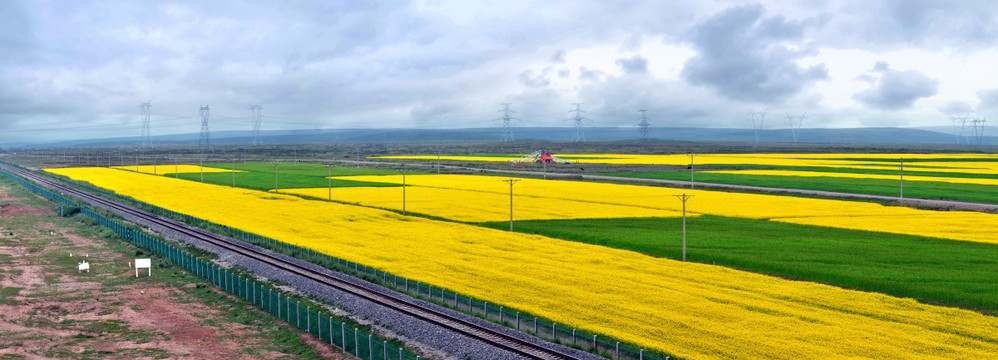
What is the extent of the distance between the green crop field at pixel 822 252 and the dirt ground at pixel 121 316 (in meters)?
27.2

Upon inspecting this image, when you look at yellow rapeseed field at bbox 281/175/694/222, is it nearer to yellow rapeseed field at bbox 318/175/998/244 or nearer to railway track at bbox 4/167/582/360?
yellow rapeseed field at bbox 318/175/998/244

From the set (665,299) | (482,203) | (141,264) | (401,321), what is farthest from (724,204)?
(141,264)

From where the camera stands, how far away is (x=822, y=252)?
53.4 m

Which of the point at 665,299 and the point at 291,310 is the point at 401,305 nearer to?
the point at 291,310

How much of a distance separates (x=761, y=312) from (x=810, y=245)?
2193 centimetres

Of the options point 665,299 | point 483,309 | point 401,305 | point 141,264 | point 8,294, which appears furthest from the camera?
point 141,264

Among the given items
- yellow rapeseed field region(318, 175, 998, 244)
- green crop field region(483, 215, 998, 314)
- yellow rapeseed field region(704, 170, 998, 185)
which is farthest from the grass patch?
yellow rapeseed field region(704, 170, 998, 185)

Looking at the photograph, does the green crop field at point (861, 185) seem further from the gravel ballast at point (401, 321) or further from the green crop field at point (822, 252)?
the gravel ballast at point (401, 321)

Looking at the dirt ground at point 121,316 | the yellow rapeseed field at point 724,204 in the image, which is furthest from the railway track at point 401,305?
the yellow rapeseed field at point 724,204

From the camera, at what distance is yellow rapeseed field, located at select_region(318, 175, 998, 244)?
67188mm

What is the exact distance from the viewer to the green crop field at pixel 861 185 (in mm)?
95762

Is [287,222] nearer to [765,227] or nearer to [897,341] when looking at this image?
[765,227]

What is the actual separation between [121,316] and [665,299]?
2591 cm

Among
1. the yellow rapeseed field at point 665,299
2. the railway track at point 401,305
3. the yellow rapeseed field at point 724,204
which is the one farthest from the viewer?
the yellow rapeseed field at point 724,204
